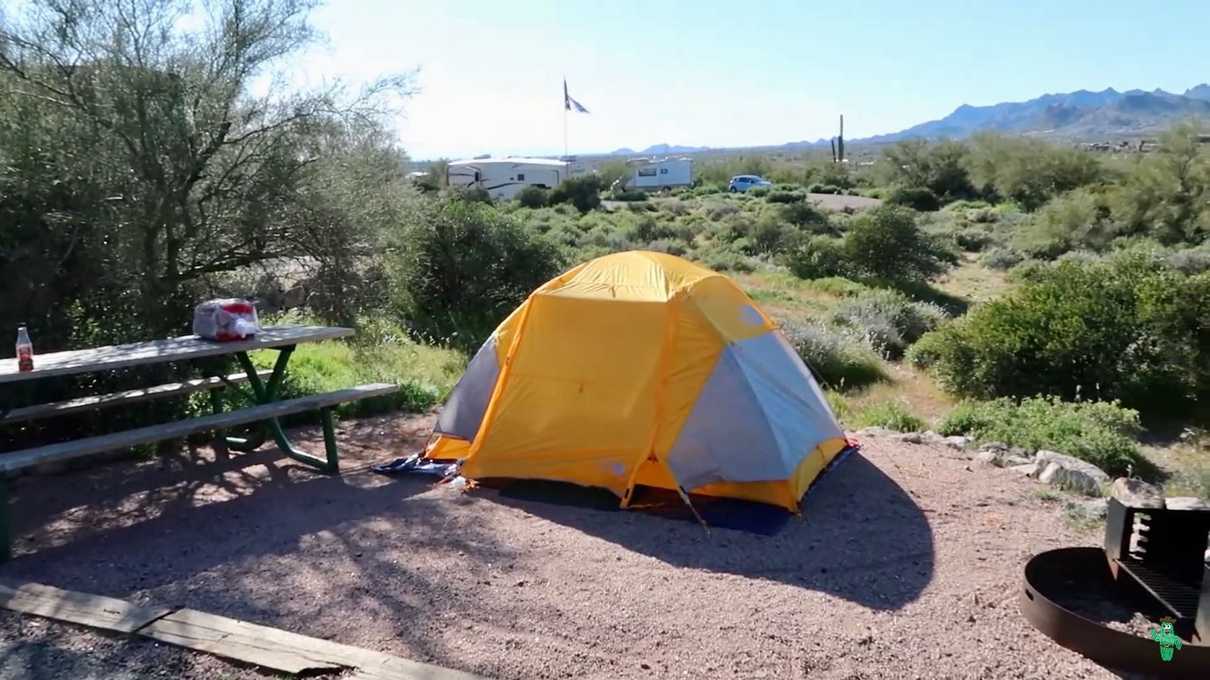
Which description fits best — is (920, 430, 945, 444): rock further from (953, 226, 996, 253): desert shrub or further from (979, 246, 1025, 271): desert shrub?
(953, 226, 996, 253): desert shrub

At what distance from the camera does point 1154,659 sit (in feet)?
12.8

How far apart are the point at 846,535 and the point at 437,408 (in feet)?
15.4

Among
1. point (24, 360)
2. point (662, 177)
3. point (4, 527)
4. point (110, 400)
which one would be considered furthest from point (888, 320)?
point (662, 177)

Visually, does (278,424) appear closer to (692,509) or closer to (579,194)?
(692,509)

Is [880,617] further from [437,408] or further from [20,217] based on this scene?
[20,217]

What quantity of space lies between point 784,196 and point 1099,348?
36037 mm

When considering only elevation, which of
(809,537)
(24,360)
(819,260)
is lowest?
(819,260)

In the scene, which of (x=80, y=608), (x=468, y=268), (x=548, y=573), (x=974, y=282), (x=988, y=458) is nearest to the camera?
(x=80, y=608)

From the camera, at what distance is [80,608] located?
4219 mm

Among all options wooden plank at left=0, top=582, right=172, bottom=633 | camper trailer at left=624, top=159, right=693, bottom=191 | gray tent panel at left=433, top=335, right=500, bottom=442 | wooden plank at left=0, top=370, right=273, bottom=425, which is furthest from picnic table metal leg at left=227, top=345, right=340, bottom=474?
camper trailer at left=624, top=159, right=693, bottom=191

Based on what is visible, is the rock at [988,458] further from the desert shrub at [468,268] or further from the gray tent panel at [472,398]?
the desert shrub at [468,268]

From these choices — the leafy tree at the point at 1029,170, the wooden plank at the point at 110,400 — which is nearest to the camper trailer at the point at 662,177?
the leafy tree at the point at 1029,170

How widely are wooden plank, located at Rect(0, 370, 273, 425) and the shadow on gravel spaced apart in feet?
8.57

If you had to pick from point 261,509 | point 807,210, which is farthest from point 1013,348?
point 807,210
